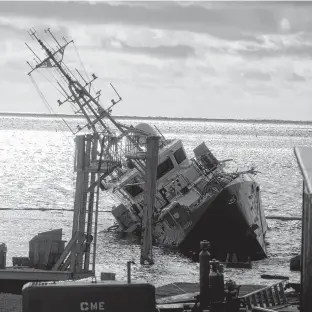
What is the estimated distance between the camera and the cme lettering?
20156 mm

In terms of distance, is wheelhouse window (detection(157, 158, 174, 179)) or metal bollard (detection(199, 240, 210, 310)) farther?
wheelhouse window (detection(157, 158, 174, 179))

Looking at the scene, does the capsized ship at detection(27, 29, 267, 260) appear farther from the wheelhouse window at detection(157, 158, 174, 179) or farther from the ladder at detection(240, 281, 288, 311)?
the ladder at detection(240, 281, 288, 311)

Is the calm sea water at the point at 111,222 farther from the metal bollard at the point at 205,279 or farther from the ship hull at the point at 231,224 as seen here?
the metal bollard at the point at 205,279

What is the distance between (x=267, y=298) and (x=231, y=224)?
2341 centimetres

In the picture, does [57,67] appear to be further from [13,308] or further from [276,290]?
[276,290]

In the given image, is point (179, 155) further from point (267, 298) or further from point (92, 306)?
point (92, 306)

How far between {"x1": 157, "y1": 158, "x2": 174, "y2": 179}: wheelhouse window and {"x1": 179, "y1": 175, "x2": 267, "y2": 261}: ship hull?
3.41 metres

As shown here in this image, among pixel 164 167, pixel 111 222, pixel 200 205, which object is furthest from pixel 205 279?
pixel 111 222

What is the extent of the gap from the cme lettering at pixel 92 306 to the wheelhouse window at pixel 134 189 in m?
29.3

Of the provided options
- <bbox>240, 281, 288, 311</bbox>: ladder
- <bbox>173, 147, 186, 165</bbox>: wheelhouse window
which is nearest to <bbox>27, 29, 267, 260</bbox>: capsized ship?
<bbox>173, 147, 186, 165</bbox>: wheelhouse window

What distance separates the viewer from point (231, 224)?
4875cm

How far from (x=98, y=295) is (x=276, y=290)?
23.7ft

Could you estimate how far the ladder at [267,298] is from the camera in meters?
24.6

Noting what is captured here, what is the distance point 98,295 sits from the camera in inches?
797
